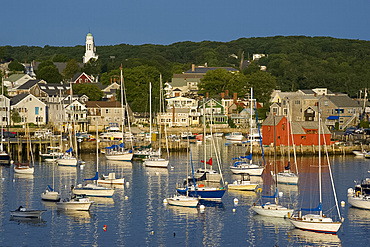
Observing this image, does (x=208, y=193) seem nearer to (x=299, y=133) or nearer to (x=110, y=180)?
(x=110, y=180)

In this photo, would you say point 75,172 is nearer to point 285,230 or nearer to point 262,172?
point 262,172

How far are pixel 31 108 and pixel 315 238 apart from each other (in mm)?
85093

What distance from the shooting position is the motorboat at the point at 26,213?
48.8 meters

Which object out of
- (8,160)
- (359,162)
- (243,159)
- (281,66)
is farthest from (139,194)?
(281,66)

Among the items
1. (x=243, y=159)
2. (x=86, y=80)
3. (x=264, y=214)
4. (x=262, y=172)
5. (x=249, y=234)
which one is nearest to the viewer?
(x=249, y=234)

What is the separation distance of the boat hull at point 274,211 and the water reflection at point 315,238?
3.31 metres

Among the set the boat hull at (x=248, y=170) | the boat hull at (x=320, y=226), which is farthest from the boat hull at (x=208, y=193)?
the boat hull at (x=248, y=170)

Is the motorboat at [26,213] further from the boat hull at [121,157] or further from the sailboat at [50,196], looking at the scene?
the boat hull at [121,157]

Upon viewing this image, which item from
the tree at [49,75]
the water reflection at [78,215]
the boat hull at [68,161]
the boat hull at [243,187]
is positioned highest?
the tree at [49,75]

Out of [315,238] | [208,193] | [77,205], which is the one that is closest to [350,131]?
[208,193]

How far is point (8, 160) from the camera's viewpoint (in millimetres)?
81375

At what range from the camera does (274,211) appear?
4906cm

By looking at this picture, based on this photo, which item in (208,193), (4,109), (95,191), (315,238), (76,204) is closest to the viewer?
(315,238)

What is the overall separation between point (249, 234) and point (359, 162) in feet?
137
